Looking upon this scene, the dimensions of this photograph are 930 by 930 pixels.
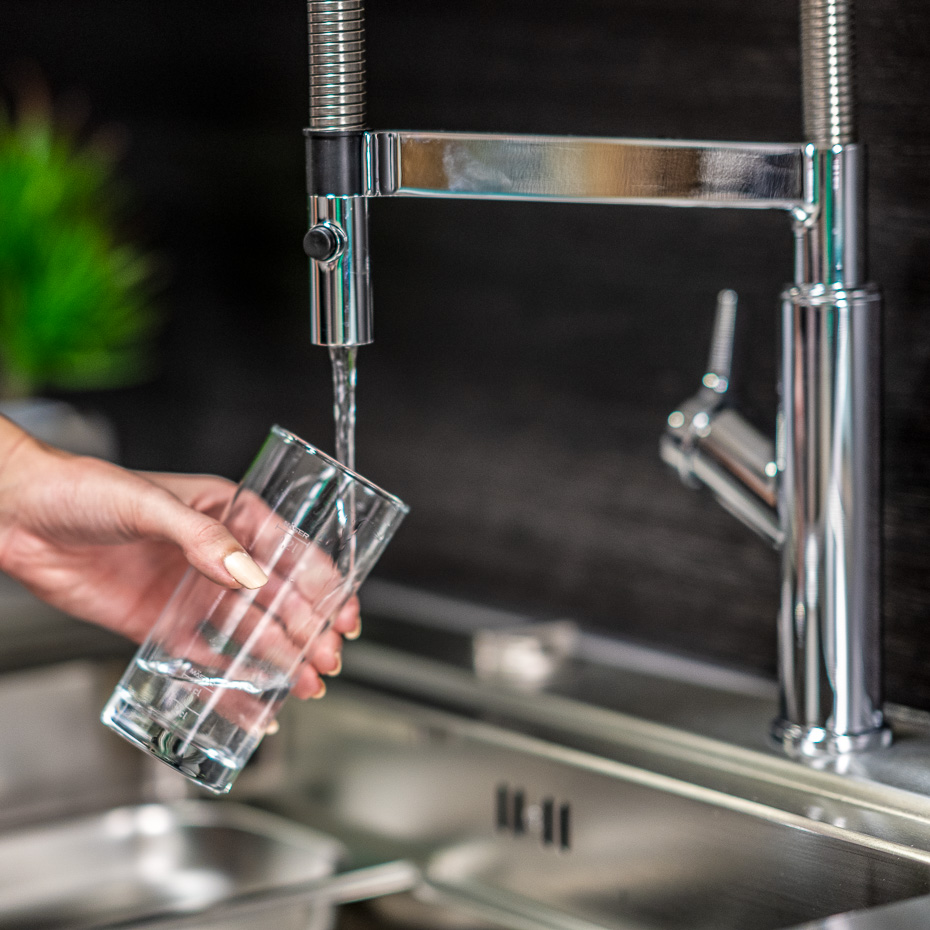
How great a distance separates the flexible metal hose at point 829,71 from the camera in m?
0.68

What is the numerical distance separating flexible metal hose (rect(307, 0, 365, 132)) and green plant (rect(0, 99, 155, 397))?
61cm

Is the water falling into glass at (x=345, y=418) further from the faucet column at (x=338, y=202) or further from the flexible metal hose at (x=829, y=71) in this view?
the flexible metal hose at (x=829, y=71)

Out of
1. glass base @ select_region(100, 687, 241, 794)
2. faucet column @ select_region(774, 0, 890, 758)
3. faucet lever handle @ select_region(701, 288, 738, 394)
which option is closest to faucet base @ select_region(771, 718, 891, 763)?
faucet column @ select_region(774, 0, 890, 758)

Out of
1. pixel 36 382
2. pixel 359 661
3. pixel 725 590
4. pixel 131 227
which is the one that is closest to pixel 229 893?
pixel 359 661

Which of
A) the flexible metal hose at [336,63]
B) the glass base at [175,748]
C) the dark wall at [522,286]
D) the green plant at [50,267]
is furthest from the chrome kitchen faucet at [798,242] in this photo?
the green plant at [50,267]

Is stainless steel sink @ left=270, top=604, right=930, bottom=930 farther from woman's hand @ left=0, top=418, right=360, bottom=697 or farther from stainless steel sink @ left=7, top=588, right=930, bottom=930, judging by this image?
woman's hand @ left=0, top=418, right=360, bottom=697

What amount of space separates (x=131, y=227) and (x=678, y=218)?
60 cm

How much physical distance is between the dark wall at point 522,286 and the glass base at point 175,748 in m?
0.37

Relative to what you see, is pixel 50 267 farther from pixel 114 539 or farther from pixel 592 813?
pixel 592 813

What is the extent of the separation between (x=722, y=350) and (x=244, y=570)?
0.31 meters

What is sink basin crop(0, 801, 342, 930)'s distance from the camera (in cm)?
94

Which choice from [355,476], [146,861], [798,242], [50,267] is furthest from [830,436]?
[50,267]

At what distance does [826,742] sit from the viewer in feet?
2.46

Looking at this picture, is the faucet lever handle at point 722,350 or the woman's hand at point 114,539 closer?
the woman's hand at point 114,539
